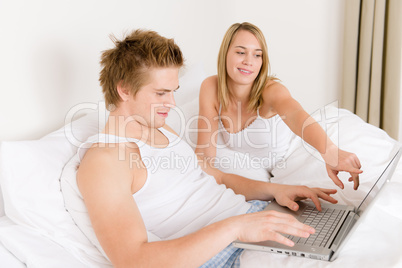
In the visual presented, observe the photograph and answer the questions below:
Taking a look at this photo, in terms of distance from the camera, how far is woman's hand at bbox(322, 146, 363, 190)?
4.21ft

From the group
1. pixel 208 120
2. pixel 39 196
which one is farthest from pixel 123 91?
pixel 208 120

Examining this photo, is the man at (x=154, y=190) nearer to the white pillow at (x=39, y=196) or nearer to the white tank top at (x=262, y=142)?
the white pillow at (x=39, y=196)

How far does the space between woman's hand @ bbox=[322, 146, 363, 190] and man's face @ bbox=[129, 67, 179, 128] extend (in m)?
0.54

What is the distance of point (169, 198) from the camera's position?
4.23 feet

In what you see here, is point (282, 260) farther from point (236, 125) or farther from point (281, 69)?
point (281, 69)

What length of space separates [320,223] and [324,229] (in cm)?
5

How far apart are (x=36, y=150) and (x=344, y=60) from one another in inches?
98.3

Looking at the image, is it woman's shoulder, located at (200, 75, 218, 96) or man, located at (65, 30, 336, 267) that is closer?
man, located at (65, 30, 336, 267)

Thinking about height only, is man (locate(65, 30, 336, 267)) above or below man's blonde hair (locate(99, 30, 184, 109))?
below

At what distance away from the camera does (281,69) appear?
3.48 meters

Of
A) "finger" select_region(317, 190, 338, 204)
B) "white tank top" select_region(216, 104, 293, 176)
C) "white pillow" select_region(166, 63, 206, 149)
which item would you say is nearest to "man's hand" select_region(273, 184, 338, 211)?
"finger" select_region(317, 190, 338, 204)

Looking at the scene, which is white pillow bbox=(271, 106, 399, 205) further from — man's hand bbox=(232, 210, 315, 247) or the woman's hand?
man's hand bbox=(232, 210, 315, 247)

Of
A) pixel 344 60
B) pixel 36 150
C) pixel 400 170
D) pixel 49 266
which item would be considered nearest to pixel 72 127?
pixel 36 150

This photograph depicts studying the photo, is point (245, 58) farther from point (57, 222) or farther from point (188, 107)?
point (57, 222)
